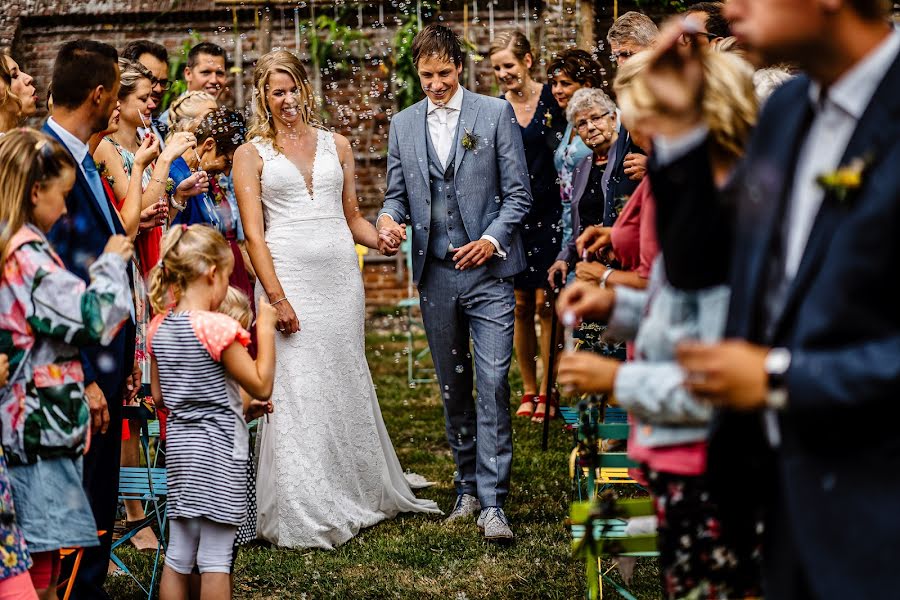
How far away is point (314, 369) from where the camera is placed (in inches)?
231

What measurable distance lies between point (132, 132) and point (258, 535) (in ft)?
7.67

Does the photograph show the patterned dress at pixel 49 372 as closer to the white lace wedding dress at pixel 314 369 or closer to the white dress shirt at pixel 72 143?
the white dress shirt at pixel 72 143

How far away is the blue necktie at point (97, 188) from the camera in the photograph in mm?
4254

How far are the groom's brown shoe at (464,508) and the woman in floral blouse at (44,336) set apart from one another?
2589 millimetres

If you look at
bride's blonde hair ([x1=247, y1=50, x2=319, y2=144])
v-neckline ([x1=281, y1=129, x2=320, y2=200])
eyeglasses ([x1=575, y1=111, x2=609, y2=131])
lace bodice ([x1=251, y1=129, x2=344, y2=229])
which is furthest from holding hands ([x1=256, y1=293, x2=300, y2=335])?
eyeglasses ([x1=575, y1=111, x2=609, y2=131])

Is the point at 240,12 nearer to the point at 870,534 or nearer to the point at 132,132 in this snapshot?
the point at 132,132

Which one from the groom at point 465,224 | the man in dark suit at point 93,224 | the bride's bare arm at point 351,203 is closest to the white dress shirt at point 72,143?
the man in dark suit at point 93,224

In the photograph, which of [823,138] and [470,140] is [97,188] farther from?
[823,138]

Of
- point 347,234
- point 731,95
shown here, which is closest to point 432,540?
point 347,234

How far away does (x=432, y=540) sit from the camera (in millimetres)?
5535

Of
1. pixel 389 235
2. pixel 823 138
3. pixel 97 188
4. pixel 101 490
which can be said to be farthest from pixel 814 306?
pixel 389 235

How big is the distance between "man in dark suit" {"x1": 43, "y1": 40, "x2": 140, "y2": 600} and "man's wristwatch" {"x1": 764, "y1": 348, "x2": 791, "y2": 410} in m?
2.89

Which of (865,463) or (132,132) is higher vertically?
(132,132)

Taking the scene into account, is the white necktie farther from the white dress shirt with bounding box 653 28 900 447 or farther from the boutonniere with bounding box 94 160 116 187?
the white dress shirt with bounding box 653 28 900 447
